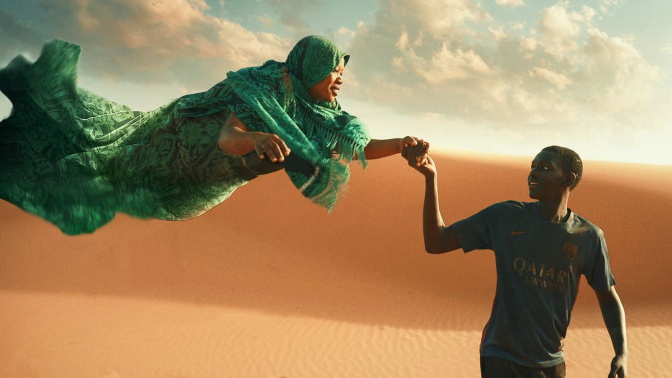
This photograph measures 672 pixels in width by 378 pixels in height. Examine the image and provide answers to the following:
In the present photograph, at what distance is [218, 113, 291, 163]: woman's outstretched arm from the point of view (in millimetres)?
3084

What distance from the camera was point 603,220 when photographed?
1925 cm

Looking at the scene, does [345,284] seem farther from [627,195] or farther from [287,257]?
[627,195]

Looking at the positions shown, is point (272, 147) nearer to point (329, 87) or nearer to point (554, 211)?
point (329, 87)

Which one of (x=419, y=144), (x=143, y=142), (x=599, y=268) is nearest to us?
(x=599, y=268)

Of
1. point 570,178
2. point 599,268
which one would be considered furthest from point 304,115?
point 599,268

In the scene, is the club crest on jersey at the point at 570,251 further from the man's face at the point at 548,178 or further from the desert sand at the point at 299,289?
the desert sand at the point at 299,289

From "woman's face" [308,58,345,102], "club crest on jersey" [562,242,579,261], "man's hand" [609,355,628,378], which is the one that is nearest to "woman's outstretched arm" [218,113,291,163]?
"woman's face" [308,58,345,102]

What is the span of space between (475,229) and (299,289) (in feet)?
45.5

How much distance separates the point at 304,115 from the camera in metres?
3.62

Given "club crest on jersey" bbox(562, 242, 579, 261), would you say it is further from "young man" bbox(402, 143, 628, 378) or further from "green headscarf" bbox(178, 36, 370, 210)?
"green headscarf" bbox(178, 36, 370, 210)

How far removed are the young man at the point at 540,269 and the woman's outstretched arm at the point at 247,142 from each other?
740 mm

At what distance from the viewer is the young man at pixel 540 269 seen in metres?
3.01

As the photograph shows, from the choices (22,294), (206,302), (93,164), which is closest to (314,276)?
(206,302)

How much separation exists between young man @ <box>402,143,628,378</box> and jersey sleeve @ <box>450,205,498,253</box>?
15 millimetres
